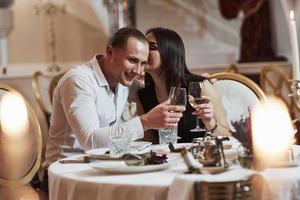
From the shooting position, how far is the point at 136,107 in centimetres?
321

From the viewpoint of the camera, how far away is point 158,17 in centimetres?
746

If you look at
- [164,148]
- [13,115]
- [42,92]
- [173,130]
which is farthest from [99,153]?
[42,92]

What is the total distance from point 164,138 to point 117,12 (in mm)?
3036

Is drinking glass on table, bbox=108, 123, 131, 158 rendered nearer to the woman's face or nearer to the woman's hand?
the woman's hand

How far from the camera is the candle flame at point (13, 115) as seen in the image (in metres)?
2.71

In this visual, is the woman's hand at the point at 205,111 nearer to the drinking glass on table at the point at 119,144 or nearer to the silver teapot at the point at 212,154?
the drinking glass on table at the point at 119,144

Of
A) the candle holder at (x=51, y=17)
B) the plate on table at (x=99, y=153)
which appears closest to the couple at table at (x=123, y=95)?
the plate on table at (x=99, y=153)

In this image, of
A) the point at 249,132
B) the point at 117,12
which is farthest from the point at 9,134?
the point at 117,12

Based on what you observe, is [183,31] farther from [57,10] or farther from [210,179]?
[210,179]

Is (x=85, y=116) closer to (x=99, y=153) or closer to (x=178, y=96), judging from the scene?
(x=99, y=153)

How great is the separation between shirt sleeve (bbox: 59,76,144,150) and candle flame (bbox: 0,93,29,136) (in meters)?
0.18

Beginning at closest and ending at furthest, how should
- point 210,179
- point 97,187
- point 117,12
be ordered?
point 210,179 < point 97,187 < point 117,12

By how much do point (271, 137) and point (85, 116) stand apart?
900 mm

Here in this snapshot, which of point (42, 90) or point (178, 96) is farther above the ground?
point (42, 90)
